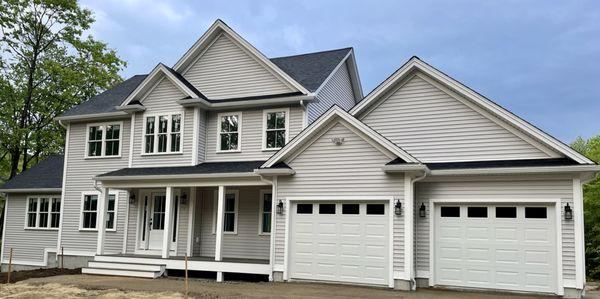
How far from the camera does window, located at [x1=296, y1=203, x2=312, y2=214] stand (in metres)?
14.5

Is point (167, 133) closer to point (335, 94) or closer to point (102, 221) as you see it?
point (102, 221)

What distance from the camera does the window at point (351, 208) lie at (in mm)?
14021

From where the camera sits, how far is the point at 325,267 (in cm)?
1404

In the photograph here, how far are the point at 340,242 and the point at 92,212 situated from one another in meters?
10.8

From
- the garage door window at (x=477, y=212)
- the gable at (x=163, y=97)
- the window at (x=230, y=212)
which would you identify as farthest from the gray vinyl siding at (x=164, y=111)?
the garage door window at (x=477, y=212)

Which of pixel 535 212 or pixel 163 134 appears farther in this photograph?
pixel 163 134

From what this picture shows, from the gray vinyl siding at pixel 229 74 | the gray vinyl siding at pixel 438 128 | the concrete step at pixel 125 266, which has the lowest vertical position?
the concrete step at pixel 125 266

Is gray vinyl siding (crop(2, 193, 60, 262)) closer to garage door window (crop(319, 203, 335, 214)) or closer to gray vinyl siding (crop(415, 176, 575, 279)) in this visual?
garage door window (crop(319, 203, 335, 214))

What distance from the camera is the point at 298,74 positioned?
750 inches

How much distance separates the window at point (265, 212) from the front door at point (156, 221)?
3.76 meters

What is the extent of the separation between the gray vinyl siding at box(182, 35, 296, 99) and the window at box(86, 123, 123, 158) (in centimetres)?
358

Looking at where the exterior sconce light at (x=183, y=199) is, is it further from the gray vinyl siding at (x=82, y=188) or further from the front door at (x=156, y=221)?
the gray vinyl siding at (x=82, y=188)

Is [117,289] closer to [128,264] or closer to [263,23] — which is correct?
[128,264]

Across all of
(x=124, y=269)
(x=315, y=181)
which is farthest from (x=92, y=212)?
(x=315, y=181)
